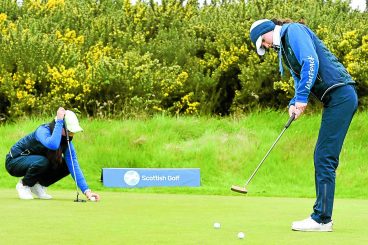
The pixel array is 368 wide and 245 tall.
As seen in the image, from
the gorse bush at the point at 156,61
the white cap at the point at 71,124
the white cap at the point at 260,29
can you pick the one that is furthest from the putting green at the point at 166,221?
the gorse bush at the point at 156,61

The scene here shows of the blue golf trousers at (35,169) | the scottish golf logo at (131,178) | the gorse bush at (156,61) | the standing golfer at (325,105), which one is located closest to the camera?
the standing golfer at (325,105)

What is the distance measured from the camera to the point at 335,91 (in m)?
6.42

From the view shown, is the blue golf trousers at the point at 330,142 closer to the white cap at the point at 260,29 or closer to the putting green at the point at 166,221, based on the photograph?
the putting green at the point at 166,221

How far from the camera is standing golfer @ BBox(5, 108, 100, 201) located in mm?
9461

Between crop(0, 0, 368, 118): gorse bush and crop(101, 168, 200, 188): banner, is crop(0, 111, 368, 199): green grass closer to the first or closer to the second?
crop(101, 168, 200, 188): banner

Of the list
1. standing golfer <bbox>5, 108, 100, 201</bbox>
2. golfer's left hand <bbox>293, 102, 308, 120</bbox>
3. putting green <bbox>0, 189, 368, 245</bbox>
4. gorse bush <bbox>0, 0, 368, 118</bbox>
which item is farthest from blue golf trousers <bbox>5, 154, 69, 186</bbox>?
gorse bush <bbox>0, 0, 368, 118</bbox>

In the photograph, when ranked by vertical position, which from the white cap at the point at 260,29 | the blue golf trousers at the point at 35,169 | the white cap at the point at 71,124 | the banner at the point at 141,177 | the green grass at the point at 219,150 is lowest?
the green grass at the point at 219,150

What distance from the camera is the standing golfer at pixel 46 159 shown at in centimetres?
946

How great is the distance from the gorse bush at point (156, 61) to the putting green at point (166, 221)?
11.2 m

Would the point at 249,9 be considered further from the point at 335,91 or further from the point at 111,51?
the point at 335,91

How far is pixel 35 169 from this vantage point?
9836 millimetres

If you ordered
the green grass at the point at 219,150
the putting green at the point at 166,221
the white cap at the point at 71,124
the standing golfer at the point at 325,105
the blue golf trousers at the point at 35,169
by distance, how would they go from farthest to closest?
1. the green grass at the point at 219,150
2. the blue golf trousers at the point at 35,169
3. the white cap at the point at 71,124
4. the standing golfer at the point at 325,105
5. the putting green at the point at 166,221

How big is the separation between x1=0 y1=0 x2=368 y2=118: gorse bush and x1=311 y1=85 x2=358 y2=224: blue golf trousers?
14.0 metres

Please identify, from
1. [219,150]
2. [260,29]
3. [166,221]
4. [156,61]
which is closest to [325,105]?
[260,29]
